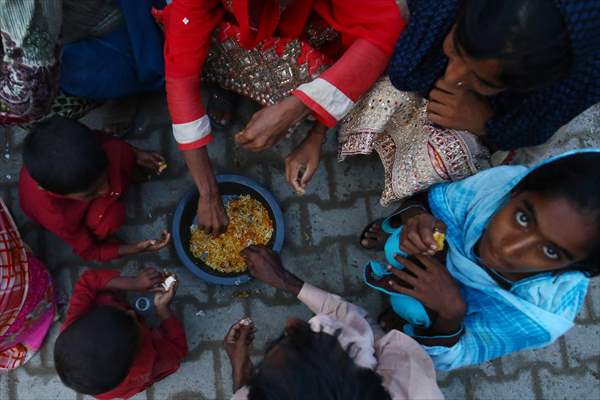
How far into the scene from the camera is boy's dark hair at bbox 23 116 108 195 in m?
2.37

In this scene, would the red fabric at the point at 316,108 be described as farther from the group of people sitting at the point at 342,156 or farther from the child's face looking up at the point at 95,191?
the child's face looking up at the point at 95,191

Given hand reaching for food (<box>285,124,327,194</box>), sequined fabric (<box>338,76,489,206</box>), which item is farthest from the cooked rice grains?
sequined fabric (<box>338,76,489,206</box>)

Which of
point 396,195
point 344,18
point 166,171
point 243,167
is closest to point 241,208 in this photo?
point 243,167

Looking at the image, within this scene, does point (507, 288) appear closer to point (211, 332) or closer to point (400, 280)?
point (400, 280)

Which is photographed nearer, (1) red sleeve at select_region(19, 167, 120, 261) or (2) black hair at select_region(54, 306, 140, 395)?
(2) black hair at select_region(54, 306, 140, 395)

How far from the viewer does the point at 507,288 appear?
2.23 metres

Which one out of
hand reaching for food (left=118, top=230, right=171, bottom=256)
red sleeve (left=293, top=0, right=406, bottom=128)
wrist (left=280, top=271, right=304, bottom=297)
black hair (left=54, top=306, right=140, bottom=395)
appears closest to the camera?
red sleeve (left=293, top=0, right=406, bottom=128)

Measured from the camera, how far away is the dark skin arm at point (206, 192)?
257cm

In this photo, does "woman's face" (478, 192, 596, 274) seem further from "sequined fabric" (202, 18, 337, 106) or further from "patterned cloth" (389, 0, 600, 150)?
"sequined fabric" (202, 18, 337, 106)

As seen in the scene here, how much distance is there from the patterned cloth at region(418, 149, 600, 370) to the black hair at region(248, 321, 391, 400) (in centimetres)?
70

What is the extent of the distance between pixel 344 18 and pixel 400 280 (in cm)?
131

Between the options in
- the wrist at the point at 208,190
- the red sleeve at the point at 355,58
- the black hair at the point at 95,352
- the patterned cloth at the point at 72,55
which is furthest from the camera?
the wrist at the point at 208,190

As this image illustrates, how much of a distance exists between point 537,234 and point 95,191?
2029 millimetres

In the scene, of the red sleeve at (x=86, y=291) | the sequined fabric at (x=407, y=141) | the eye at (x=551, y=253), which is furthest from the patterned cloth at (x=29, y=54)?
the eye at (x=551, y=253)
